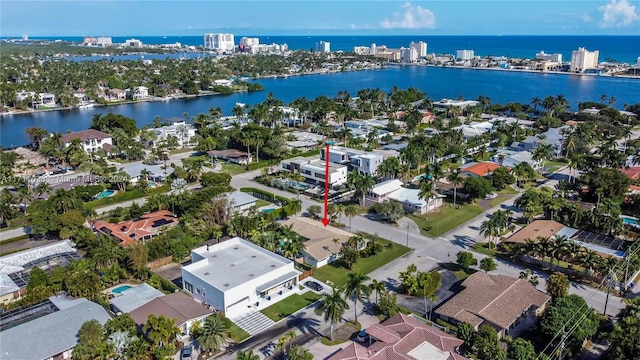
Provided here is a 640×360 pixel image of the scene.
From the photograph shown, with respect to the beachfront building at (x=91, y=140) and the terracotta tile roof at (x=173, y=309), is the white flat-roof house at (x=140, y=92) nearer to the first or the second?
the beachfront building at (x=91, y=140)

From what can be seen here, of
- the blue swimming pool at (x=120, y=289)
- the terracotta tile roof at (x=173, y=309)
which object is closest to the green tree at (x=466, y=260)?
the terracotta tile roof at (x=173, y=309)

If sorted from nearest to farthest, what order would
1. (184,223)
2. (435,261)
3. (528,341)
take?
(528,341), (435,261), (184,223)

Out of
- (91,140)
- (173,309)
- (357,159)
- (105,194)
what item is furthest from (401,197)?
(91,140)

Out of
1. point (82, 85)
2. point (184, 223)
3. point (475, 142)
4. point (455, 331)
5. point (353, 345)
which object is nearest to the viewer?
point (353, 345)

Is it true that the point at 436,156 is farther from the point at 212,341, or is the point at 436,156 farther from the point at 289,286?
the point at 212,341

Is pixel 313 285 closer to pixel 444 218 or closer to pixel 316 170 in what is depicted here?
pixel 444 218

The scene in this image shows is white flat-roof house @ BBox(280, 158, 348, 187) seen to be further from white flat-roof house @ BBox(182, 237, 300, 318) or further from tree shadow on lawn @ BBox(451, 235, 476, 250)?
white flat-roof house @ BBox(182, 237, 300, 318)

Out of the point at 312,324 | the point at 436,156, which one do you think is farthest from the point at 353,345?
the point at 436,156

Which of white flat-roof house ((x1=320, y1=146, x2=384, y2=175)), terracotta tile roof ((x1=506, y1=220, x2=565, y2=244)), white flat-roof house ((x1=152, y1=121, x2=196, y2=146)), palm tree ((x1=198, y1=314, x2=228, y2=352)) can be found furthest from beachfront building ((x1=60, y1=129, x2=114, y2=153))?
terracotta tile roof ((x1=506, y1=220, x2=565, y2=244))
